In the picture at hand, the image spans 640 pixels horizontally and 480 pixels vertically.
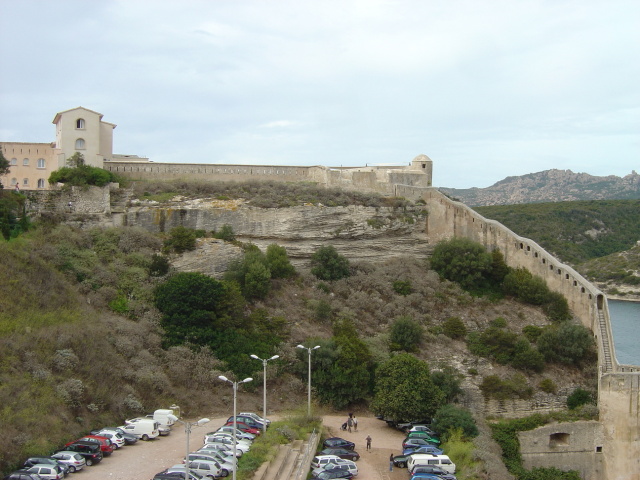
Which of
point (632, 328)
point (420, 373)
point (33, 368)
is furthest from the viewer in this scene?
point (632, 328)

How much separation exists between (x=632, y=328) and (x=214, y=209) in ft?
103

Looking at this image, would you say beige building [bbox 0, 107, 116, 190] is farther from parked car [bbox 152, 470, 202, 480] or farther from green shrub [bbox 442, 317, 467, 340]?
parked car [bbox 152, 470, 202, 480]

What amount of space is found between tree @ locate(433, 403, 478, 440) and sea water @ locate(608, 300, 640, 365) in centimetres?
1508

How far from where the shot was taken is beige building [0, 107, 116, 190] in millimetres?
34812

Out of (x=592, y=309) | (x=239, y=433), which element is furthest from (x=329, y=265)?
(x=239, y=433)

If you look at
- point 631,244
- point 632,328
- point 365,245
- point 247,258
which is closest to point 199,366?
point 247,258

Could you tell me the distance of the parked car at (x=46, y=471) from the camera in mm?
17562

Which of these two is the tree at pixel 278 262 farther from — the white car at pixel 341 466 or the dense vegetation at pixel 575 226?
the dense vegetation at pixel 575 226

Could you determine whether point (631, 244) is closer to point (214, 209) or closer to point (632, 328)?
point (632, 328)

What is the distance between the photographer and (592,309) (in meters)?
30.4

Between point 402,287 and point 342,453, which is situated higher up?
point 402,287

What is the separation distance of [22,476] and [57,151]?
2084 cm

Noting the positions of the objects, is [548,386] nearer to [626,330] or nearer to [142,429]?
[142,429]

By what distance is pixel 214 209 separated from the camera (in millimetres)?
34094
